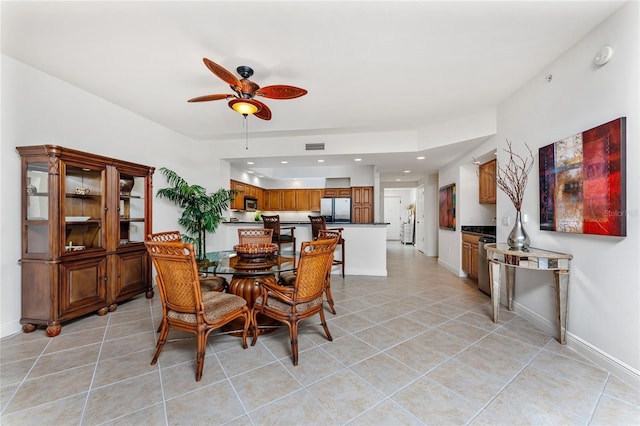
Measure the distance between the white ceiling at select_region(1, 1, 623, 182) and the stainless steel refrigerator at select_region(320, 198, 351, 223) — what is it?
4.09m

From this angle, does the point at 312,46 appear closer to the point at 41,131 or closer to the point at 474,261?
the point at 41,131

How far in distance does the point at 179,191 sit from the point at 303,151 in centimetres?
223

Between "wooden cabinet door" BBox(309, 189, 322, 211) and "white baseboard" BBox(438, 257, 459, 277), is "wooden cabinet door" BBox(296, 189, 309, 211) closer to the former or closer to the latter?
"wooden cabinet door" BBox(309, 189, 322, 211)

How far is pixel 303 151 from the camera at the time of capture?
187 inches

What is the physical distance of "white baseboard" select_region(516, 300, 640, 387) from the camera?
1.73 m

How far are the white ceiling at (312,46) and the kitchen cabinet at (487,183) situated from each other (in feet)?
3.96

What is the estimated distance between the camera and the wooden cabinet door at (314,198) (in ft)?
26.0

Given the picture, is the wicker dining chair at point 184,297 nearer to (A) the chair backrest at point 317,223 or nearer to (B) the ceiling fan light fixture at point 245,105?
(B) the ceiling fan light fixture at point 245,105

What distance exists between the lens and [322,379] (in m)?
1.77

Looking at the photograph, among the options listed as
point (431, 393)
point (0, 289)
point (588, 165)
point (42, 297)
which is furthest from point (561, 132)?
point (0, 289)

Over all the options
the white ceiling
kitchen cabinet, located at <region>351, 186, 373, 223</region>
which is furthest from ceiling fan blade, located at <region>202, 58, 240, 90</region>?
kitchen cabinet, located at <region>351, 186, 373, 223</region>

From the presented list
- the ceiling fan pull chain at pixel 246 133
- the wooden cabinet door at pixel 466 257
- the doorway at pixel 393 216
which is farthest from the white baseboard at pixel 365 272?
the doorway at pixel 393 216

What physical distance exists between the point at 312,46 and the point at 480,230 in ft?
12.3

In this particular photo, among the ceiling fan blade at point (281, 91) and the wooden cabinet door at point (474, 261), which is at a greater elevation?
the ceiling fan blade at point (281, 91)
